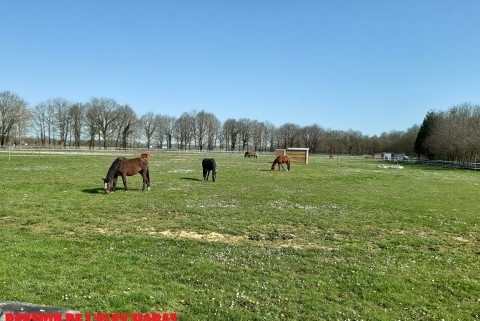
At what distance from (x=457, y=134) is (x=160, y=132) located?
106 metres

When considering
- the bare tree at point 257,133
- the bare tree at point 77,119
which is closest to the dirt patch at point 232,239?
the bare tree at point 77,119

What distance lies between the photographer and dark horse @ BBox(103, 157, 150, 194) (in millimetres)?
20172

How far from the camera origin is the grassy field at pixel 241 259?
20.4 feet

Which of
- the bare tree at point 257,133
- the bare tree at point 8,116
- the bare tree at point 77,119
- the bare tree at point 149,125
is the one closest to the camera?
the bare tree at point 8,116

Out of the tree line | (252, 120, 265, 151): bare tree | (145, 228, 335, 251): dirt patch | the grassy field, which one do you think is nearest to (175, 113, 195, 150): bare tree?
the tree line

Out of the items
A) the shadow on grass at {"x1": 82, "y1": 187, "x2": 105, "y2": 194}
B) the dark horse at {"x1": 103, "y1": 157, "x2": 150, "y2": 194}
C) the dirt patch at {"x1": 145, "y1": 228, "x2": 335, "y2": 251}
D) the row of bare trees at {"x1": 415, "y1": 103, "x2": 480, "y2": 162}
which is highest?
the row of bare trees at {"x1": 415, "y1": 103, "x2": 480, "y2": 162}

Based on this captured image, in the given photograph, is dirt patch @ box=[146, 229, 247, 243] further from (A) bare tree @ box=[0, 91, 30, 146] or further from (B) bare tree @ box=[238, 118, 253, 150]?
(B) bare tree @ box=[238, 118, 253, 150]

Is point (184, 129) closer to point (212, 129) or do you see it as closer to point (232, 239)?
point (212, 129)

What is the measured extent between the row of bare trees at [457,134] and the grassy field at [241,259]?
6334 cm

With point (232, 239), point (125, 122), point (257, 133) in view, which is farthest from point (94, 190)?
point (257, 133)

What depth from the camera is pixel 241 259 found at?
8766 mm

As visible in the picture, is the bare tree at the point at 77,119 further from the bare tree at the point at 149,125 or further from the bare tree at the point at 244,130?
the bare tree at the point at 244,130

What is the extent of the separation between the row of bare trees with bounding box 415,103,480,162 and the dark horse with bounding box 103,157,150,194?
6951 centimetres

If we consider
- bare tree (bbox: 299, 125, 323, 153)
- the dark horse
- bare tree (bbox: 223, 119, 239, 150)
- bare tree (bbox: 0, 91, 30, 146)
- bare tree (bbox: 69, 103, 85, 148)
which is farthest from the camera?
bare tree (bbox: 299, 125, 323, 153)
